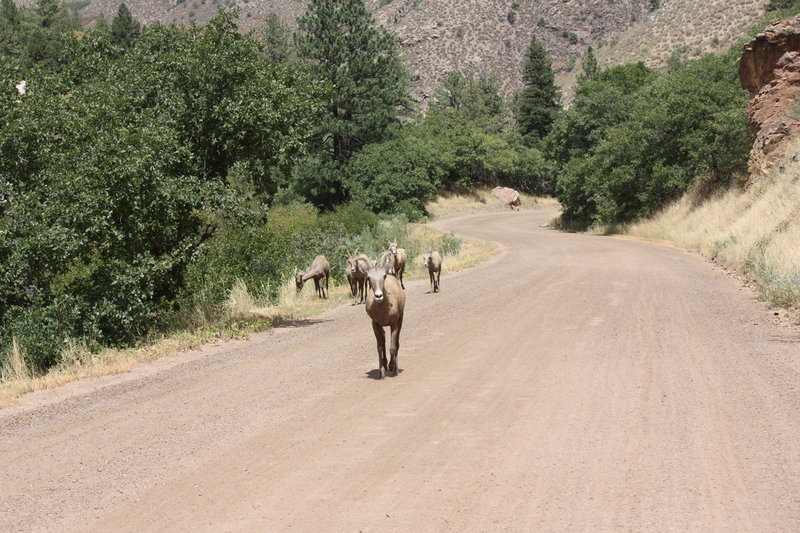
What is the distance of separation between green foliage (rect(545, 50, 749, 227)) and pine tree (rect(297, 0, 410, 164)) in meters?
15.5

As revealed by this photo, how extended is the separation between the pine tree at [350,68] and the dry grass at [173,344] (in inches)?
1343

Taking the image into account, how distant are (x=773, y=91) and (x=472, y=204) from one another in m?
48.2

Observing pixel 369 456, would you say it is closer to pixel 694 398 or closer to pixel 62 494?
pixel 62 494

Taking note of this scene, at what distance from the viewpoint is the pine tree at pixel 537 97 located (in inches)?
3642

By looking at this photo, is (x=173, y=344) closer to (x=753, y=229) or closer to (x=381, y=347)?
(x=381, y=347)

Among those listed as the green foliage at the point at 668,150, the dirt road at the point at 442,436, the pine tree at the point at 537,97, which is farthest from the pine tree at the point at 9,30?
the dirt road at the point at 442,436

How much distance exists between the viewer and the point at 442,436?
782 centimetres

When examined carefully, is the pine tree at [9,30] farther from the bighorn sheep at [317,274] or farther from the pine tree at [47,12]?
the bighorn sheep at [317,274]

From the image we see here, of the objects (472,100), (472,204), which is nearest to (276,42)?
(472,100)

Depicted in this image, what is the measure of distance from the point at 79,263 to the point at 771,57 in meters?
33.1

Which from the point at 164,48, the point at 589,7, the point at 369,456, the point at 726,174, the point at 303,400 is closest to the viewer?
the point at 369,456

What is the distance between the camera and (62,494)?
22.1ft

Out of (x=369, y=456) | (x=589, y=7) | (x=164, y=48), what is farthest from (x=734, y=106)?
(x=589, y=7)

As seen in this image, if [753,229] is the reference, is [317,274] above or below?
above
